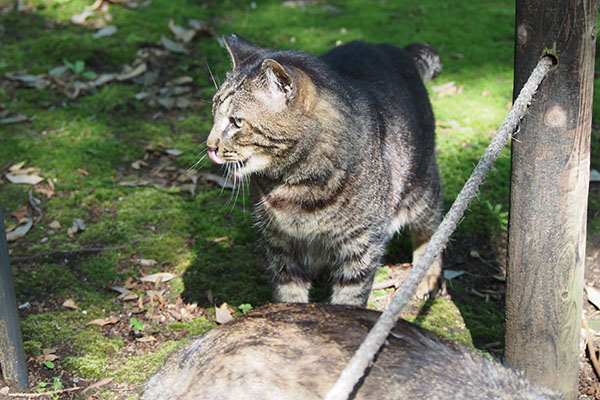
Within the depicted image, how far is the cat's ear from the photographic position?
3.04 metres

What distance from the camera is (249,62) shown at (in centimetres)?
346

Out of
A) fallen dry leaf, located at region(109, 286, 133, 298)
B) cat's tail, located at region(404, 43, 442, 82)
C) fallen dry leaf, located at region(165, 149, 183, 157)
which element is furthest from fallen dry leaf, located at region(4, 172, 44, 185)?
cat's tail, located at region(404, 43, 442, 82)

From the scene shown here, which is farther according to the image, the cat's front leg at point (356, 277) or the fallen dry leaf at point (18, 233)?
the fallen dry leaf at point (18, 233)

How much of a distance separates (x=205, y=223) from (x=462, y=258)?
1781 mm

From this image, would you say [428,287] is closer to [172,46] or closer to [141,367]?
[141,367]

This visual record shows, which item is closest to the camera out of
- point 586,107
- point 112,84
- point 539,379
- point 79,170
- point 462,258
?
point 586,107

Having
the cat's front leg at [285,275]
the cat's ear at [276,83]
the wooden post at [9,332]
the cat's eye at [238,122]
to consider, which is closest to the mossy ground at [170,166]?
the wooden post at [9,332]

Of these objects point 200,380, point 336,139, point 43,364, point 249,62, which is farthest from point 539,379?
point 43,364

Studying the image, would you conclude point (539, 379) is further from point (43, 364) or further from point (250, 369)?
point (43, 364)

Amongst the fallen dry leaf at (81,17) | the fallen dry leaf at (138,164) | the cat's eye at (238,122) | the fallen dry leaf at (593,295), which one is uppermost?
the fallen dry leaf at (81,17)

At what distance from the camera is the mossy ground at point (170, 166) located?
3.78m

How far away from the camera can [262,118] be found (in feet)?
10.4

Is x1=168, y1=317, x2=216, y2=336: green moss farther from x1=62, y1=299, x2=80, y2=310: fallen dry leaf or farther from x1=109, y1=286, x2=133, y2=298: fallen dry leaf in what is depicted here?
x1=62, y1=299, x2=80, y2=310: fallen dry leaf

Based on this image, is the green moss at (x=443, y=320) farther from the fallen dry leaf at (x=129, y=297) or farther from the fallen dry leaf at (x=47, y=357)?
the fallen dry leaf at (x=47, y=357)
